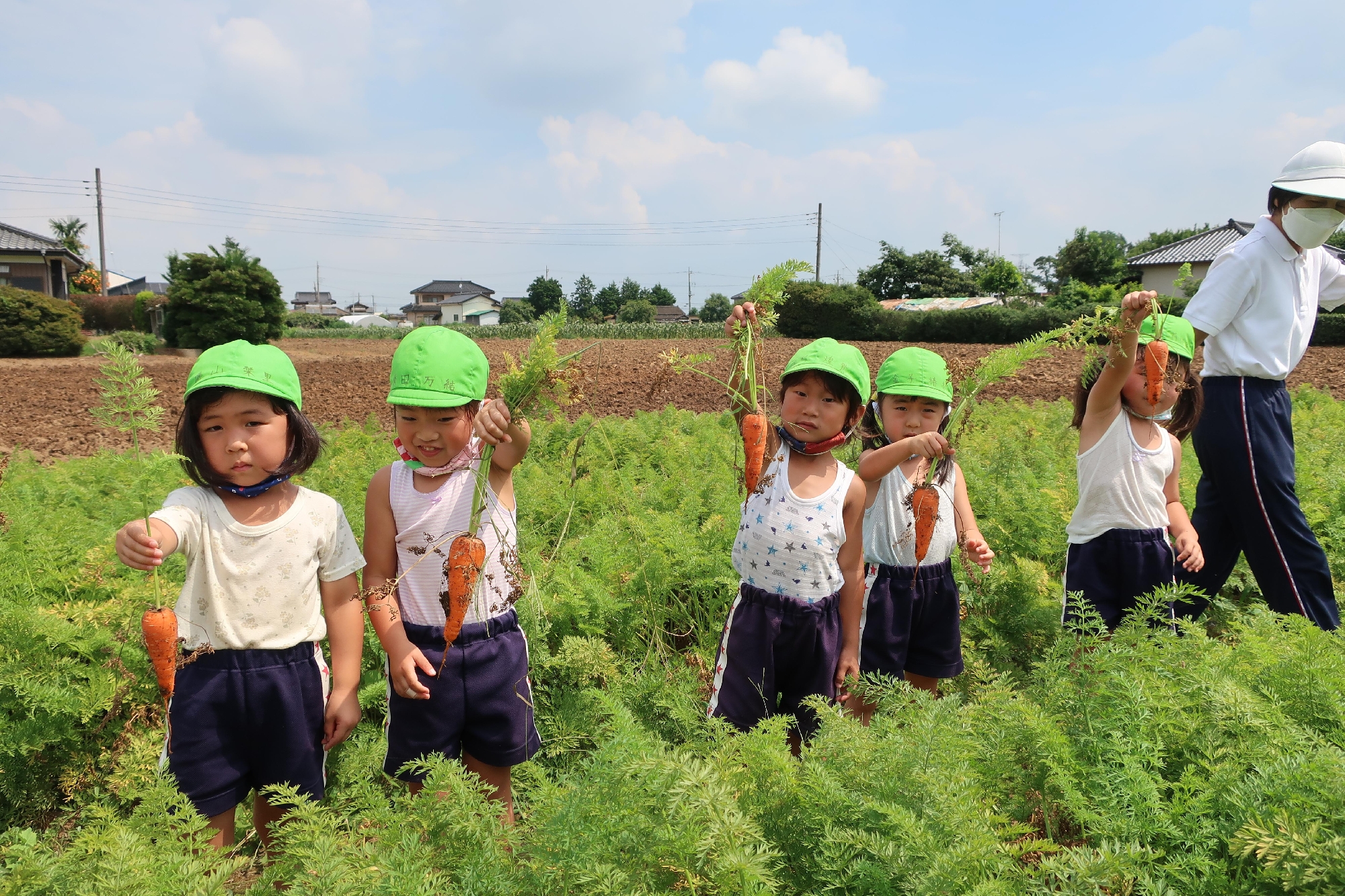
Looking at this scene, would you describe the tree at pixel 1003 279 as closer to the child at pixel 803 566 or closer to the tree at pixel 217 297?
the tree at pixel 217 297

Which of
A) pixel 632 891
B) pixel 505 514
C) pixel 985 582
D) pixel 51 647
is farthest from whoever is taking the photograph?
pixel 985 582

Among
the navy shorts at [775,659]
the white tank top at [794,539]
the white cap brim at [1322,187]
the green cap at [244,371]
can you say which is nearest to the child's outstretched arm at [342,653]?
the green cap at [244,371]

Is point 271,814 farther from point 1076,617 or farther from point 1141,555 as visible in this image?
point 1141,555

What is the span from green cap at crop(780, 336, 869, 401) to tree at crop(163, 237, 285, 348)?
27.4m

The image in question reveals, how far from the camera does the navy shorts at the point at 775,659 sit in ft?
9.11

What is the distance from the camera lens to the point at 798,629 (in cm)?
278

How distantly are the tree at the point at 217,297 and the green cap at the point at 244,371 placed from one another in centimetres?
2683

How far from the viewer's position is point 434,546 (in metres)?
2.57

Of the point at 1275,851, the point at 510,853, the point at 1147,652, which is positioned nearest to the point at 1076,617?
the point at 1147,652

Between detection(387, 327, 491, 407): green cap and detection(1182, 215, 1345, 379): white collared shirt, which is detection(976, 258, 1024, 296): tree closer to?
detection(1182, 215, 1345, 379): white collared shirt

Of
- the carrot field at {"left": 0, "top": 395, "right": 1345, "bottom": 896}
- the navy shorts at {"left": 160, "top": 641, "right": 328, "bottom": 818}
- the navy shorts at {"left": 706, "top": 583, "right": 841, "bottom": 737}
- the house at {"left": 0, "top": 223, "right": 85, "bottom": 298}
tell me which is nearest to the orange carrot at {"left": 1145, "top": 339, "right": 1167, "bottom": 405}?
the carrot field at {"left": 0, "top": 395, "right": 1345, "bottom": 896}

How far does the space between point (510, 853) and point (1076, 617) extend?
2812mm

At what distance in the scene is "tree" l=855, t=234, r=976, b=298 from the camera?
60.8 meters

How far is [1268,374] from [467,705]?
3806mm
